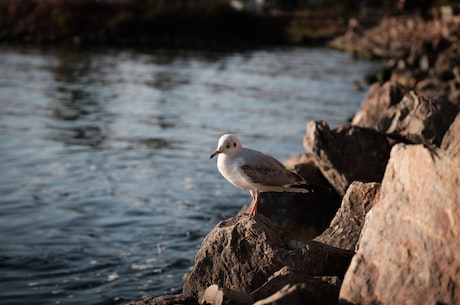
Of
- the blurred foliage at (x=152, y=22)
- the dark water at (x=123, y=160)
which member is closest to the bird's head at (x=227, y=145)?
the dark water at (x=123, y=160)

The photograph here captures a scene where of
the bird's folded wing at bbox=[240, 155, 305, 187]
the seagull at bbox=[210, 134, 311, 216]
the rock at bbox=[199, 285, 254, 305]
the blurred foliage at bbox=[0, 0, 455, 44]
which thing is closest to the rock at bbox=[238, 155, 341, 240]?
the bird's folded wing at bbox=[240, 155, 305, 187]

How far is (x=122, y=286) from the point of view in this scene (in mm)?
9352

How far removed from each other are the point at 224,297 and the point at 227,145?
2.21 metres

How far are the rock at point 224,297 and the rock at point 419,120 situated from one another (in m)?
5.36

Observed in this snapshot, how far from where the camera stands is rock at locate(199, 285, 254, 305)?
5184mm

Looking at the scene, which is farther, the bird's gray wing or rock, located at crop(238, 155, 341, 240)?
rock, located at crop(238, 155, 341, 240)

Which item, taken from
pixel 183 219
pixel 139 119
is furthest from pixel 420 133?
pixel 139 119

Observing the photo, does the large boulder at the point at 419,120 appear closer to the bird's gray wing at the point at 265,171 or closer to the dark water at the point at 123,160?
the bird's gray wing at the point at 265,171

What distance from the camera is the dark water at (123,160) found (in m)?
10.0

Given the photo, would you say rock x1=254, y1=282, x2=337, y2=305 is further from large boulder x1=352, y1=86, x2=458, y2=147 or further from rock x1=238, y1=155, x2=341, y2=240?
large boulder x1=352, y1=86, x2=458, y2=147

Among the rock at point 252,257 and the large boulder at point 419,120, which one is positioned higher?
the large boulder at point 419,120

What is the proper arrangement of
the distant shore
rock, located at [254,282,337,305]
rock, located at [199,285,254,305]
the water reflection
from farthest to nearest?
the distant shore → the water reflection → rock, located at [199,285,254,305] → rock, located at [254,282,337,305]

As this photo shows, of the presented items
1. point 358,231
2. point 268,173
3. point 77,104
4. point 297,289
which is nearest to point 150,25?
point 77,104

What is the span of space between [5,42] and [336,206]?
54.7m
